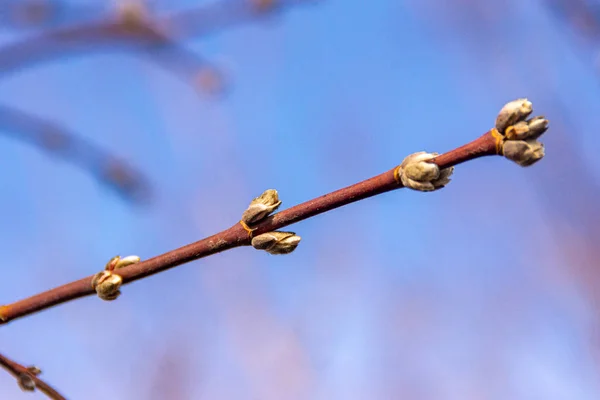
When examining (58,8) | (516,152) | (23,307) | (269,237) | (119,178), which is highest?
(58,8)

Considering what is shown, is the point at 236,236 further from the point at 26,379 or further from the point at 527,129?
the point at 26,379

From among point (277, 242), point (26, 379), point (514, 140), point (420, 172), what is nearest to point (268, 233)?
point (277, 242)

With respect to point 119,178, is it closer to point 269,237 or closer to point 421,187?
point 269,237

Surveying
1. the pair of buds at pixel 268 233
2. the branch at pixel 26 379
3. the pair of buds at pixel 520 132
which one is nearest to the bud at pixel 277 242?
the pair of buds at pixel 268 233

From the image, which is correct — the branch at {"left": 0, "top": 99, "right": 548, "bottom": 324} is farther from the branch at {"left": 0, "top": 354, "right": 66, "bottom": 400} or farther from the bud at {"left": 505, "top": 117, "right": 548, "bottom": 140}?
the branch at {"left": 0, "top": 354, "right": 66, "bottom": 400}

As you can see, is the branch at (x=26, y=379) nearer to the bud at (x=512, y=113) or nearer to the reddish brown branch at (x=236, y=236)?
the reddish brown branch at (x=236, y=236)

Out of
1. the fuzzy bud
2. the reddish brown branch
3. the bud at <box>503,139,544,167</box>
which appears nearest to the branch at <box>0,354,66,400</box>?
the reddish brown branch

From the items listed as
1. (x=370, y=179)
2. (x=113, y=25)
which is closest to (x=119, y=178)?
(x=113, y=25)
